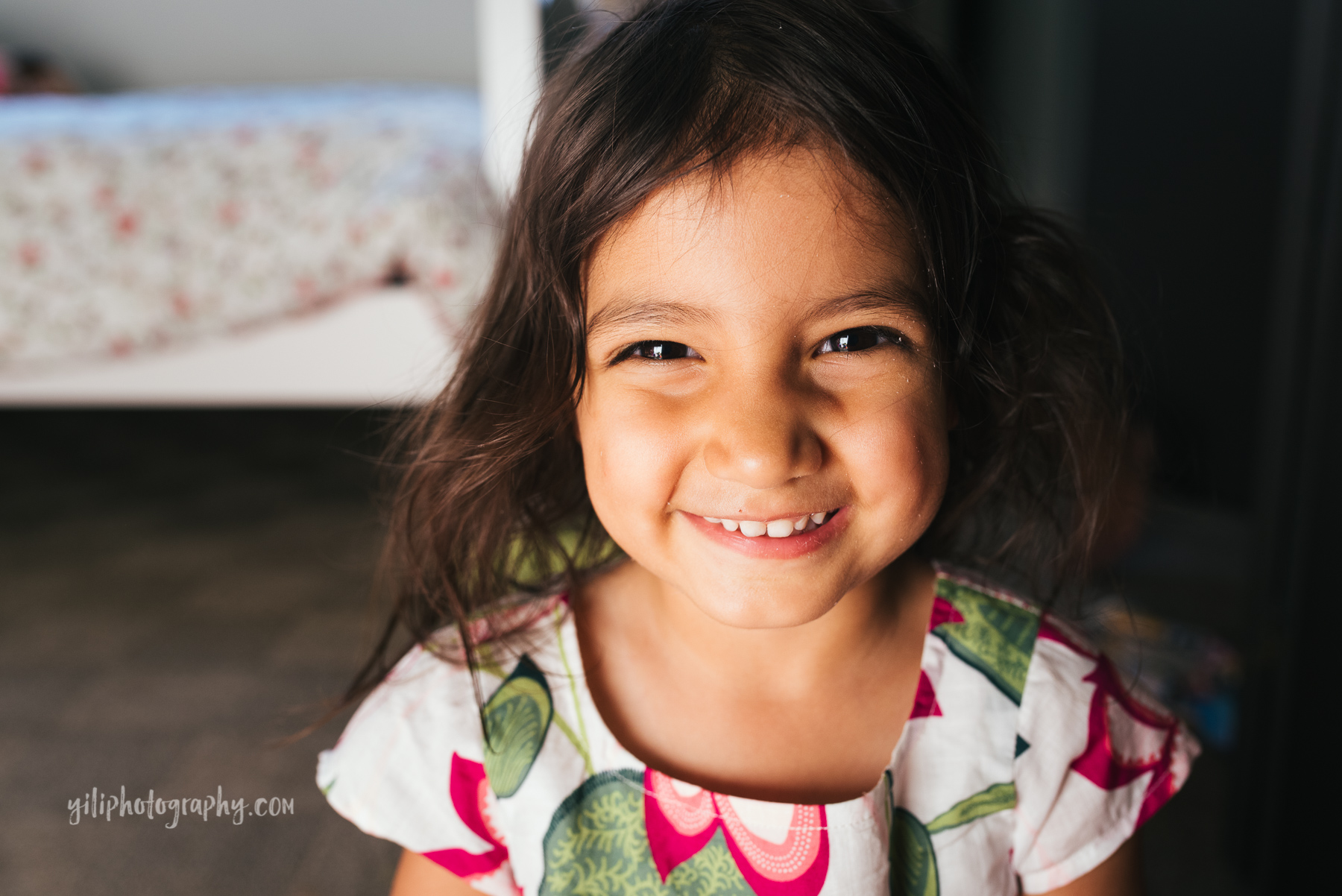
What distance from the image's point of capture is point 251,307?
1.56 meters

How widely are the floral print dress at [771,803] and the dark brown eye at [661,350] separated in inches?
8.9

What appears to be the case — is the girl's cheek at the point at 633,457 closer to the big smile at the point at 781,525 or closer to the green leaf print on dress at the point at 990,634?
the big smile at the point at 781,525

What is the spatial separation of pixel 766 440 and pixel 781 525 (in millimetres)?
60

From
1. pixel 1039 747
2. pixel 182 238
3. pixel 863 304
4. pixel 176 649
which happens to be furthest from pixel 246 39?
pixel 1039 747

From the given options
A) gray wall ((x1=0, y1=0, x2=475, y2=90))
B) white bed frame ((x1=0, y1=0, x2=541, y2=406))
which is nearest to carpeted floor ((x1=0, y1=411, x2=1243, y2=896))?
white bed frame ((x1=0, y1=0, x2=541, y2=406))

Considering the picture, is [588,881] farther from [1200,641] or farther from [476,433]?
[1200,641]

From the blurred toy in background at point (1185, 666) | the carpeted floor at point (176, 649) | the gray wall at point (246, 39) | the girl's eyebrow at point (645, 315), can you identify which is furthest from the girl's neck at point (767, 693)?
the gray wall at point (246, 39)

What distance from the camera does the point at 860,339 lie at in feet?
1.74

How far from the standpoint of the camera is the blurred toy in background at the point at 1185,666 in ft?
4.21

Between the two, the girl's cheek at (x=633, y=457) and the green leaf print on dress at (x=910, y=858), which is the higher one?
the girl's cheek at (x=633, y=457)

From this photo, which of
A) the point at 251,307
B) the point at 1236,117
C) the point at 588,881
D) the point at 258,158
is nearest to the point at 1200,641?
the point at 1236,117

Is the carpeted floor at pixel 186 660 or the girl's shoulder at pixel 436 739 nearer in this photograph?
the girl's shoulder at pixel 436 739

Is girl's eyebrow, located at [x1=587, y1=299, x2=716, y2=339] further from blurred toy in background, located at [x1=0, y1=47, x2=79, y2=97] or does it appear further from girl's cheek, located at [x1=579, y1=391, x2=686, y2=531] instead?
blurred toy in background, located at [x1=0, y1=47, x2=79, y2=97]

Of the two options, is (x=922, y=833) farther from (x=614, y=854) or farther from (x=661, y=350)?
(x=661, y=350)
